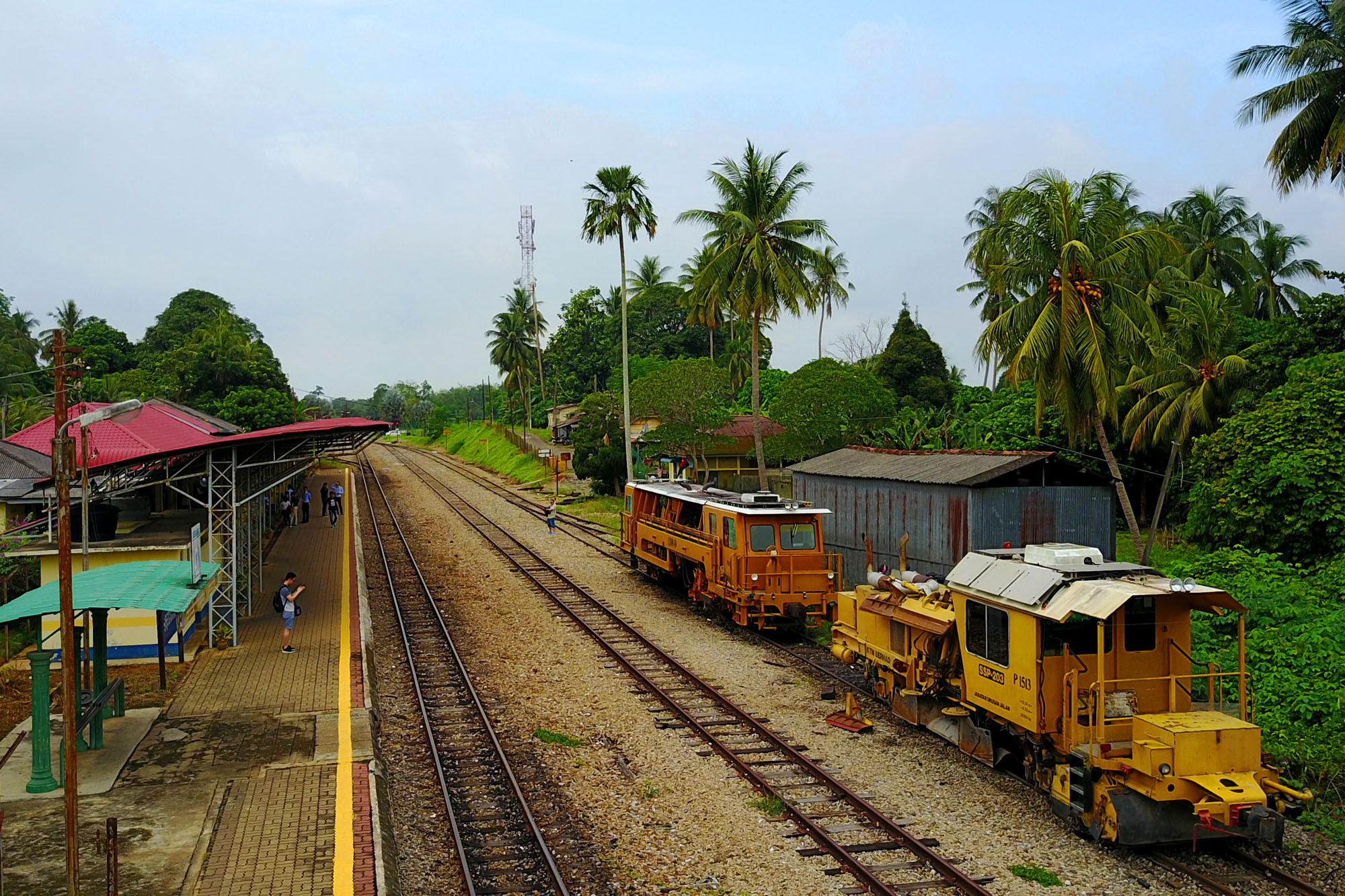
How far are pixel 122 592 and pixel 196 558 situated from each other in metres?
2.05

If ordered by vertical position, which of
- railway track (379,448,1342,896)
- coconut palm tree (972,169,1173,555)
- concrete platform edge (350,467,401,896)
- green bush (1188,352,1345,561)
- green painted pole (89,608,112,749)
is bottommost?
railway track (379,448,1342,896)

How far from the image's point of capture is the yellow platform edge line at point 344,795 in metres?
8.17

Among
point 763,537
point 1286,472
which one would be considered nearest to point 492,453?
point 763,537

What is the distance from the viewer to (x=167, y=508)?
27078 millimetres

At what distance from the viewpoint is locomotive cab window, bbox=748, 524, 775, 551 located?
18250 mm

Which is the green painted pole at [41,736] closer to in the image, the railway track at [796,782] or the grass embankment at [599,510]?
the railway track at [796,782]

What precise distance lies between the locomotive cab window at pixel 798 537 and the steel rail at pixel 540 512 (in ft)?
35.4

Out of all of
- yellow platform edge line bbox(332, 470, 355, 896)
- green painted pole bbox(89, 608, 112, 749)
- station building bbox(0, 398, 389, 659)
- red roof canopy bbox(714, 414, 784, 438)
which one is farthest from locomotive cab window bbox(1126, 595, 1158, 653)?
red roof canopy bbox(714, 414, 784, 438)

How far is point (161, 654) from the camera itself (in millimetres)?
14148

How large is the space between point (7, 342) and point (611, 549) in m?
46.9

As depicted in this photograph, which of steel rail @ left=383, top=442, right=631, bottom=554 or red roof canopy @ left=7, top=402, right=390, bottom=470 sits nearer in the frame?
red roof canopy @ left=7, top=402, right=390, bottom=470

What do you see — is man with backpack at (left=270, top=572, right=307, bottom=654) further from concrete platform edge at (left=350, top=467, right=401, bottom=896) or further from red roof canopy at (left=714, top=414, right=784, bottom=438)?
red roof canopy at (left=714, top=414, right=784, bottom=438)

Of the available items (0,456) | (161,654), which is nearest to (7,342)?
(0,456)

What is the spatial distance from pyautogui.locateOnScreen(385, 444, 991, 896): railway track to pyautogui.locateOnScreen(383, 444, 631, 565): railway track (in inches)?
424
